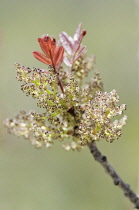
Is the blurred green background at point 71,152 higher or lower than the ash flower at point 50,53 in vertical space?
higher

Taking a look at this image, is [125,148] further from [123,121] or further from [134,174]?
[123,121]

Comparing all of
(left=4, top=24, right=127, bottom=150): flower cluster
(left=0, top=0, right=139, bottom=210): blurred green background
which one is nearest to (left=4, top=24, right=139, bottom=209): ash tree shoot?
(left=4, top=24, right=127, bottom=150): flower cluster

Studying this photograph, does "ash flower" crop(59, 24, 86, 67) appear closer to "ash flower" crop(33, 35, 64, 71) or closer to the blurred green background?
"ash flower" crop(33, 35, 64, 71)

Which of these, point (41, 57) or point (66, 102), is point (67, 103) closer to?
point (66, 102)

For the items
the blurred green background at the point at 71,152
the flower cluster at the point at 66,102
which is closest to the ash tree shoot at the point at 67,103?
the flower cluster at the point at 66,102

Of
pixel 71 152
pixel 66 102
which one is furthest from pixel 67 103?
pixel 71 152

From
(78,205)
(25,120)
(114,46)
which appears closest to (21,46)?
(114,46)

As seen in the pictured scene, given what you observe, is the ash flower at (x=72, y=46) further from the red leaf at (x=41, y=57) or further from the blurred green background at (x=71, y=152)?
the blurred green background at (x=71, y=152)
